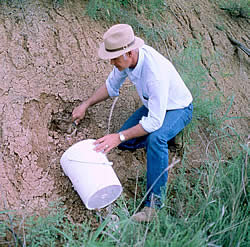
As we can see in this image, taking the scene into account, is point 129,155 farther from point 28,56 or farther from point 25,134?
point 28,56

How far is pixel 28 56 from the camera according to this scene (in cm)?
318

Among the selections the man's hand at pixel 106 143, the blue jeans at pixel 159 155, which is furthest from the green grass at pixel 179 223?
the man's hand at pixel 106 143

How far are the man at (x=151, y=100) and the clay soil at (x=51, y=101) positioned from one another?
0.31 metres

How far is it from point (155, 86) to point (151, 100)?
0.11 metres

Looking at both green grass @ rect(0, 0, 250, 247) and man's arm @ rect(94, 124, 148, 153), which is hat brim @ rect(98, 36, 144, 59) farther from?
Result: green grass @ rect(0, 0, 250, 247)

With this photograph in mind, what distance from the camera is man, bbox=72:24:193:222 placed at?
2404 millimetres

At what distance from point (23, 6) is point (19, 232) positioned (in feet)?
7.32

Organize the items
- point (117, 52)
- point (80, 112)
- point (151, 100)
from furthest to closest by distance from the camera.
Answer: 1. point (80, 112)
2. point (151, 100)
3. point (117, 52)

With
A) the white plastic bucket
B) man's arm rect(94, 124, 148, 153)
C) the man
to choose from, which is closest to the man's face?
the man

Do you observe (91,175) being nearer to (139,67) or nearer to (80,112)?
(80,112)

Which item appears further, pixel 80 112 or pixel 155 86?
pixel 80 112

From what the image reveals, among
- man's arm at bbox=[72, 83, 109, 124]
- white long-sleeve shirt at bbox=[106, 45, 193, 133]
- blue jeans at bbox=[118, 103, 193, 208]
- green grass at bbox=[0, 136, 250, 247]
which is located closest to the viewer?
green grass at bbox=[0, 136, 250, 247]

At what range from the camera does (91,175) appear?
7.75 ft

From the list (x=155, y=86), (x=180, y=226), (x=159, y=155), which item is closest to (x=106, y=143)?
(x=159, y=155)
